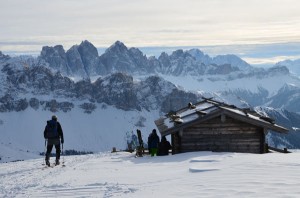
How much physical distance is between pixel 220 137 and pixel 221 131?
344mm

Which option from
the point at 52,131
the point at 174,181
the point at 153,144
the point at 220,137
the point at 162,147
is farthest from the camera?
the point at 153,144

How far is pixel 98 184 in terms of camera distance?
14602 millimetres

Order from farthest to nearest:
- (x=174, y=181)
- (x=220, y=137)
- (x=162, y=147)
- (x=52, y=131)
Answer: (x=162, y=147) < (x=220, y=137) < (x=52, y=131) < (x=174, y=181)

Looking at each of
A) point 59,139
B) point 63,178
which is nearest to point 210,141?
point 59,139

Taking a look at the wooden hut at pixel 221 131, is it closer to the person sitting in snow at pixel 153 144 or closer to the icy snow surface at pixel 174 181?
the person sitting in snow at pixel 153 144

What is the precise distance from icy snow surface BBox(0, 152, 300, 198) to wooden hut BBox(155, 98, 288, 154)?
229 inches

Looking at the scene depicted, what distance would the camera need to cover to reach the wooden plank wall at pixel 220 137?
974 inches

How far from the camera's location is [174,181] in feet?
46.0

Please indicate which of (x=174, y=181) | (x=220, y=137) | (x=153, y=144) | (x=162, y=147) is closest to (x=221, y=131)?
(x=220, y=137)

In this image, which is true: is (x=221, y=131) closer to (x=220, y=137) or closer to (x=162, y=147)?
(x=220, y=137)

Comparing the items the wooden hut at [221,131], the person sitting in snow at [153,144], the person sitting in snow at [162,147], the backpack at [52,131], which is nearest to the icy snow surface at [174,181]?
the backpack at [52,131]

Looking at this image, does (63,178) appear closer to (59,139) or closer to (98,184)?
(98,184)

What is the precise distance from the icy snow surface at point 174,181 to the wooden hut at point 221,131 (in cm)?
581

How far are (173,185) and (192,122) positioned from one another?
37.1 ft
